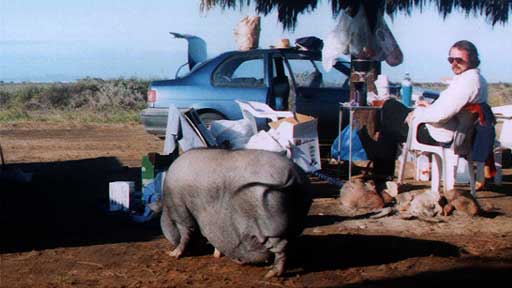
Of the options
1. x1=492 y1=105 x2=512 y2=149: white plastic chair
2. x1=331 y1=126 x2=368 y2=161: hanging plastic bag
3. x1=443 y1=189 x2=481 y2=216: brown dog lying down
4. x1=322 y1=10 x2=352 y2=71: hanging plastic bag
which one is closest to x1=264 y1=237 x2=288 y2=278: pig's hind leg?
x1=443 y1=189 x2=481 y2=216: brown dog lying down

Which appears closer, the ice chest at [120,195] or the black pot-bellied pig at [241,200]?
the black pot-bellied pig at [241,200]

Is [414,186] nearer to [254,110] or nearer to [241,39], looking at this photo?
[254,110]

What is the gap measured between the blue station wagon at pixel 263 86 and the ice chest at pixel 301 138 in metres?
1.76

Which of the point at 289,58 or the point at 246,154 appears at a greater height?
the point at 289,58

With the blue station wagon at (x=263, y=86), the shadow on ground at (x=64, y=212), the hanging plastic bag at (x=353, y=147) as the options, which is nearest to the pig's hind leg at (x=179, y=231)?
the shadow on ground at (x=64, y=212)

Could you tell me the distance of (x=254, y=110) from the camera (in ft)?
29.6

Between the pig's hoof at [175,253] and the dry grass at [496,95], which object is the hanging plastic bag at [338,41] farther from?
the dry grass at [496,95]

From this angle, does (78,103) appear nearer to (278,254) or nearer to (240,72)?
(240,72)

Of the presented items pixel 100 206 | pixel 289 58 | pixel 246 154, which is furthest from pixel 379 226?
pixel 289 58

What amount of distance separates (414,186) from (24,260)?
4932 millimetres

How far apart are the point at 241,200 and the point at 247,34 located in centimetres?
577

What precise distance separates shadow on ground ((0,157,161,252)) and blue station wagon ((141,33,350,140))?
4.18 ft

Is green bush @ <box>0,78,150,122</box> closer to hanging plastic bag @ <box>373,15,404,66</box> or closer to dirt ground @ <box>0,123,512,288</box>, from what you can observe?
hanging plastic bag @ <box>373,15,404,66</box>

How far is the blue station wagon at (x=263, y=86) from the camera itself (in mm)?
10508
